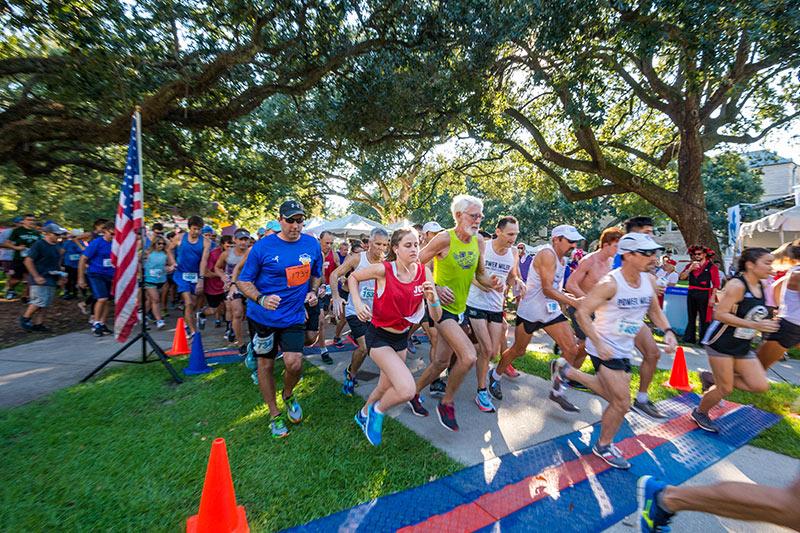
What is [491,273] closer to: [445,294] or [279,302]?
[445,294]

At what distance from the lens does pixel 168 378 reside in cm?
487

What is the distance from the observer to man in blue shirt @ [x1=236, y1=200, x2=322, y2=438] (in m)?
3.55

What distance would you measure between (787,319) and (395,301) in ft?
16.3

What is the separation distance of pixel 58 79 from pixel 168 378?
21.4 ft

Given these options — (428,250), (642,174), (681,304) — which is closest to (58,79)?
(428,250)

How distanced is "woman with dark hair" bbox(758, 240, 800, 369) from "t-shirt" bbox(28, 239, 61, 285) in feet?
38.0

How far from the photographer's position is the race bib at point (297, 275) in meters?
3.70

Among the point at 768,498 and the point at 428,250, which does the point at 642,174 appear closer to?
the point at 428,250

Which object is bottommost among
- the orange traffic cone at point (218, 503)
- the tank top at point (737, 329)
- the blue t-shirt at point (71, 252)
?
the orange traffic cone at point (218, 503)

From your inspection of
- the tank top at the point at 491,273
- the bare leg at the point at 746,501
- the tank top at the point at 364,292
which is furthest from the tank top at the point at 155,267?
the bare leg at the point at 746,501

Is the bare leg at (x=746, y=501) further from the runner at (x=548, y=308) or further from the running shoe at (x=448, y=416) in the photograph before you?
the runner at (x=548, y=308)

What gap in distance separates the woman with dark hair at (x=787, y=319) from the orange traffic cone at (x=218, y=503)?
5878mm

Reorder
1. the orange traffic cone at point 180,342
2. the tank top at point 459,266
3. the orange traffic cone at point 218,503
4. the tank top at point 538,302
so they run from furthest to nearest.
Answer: the orange traffic cone at point 180,342 < the tank top at point 538,302 < the tank top at point 459,266 < the orange traffic cone at point 218,503

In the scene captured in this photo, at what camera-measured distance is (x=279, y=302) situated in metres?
3.56
